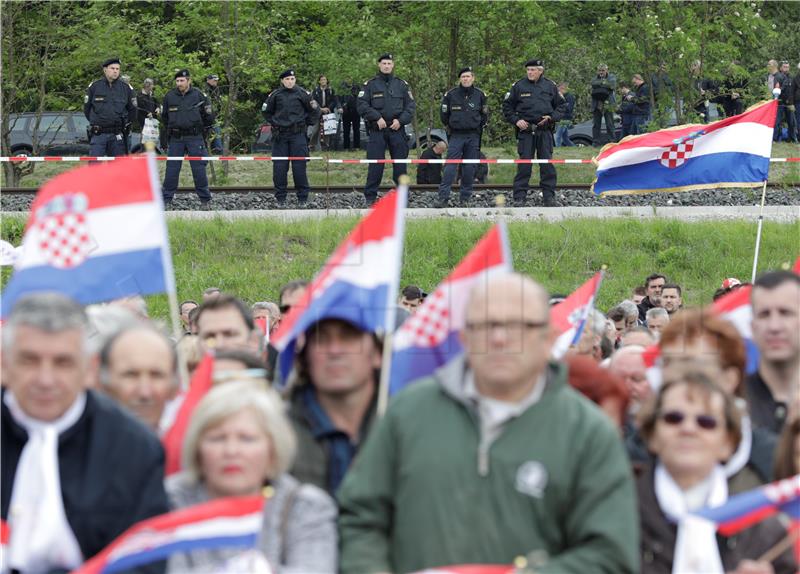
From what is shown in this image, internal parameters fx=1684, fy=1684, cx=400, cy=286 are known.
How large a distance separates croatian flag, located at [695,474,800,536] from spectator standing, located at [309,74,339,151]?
23.0 metres

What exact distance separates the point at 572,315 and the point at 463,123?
12.8 metres

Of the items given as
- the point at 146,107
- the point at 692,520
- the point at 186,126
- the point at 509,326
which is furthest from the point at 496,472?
the point at 146,107

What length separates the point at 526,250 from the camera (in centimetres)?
2075

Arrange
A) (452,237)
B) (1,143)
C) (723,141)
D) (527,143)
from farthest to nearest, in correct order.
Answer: (1,143), (527,143), (452,237), (723,141)

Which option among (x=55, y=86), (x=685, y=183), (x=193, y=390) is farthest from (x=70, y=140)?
(x=193, y=390)

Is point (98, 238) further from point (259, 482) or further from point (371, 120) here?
point (371, 120)

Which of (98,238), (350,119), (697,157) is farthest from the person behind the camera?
(350,119)

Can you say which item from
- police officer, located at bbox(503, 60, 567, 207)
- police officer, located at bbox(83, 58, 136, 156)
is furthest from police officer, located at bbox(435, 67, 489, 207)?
police officer, located at bbox(83, 58, 136, 156)

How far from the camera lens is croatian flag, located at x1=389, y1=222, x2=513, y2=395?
694 centimetres

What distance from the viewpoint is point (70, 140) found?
31.2 m

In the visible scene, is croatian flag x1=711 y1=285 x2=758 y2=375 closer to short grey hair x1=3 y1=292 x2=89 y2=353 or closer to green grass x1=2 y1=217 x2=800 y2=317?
short grey hair x1=3 y1=292 x2=89 y2=353

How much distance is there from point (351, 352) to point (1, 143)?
23.2 meters

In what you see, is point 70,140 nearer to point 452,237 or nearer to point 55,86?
point 55,86

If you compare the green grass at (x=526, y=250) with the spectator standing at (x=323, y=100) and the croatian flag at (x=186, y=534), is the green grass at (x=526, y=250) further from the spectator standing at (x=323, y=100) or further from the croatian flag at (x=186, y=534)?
the croatian flag at (x=186, y=534)
